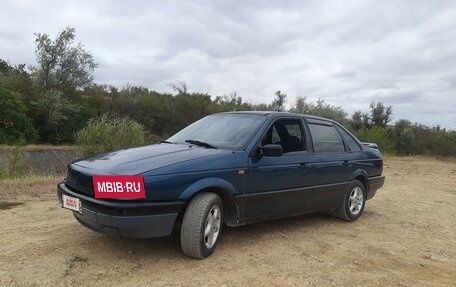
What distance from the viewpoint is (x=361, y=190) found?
7.00 m

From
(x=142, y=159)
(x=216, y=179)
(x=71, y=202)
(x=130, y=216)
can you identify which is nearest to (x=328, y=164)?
(x=216, y=179)

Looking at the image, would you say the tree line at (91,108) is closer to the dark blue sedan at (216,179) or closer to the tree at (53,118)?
the tree at (53,118)

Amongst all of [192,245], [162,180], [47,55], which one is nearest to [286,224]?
[192,245]

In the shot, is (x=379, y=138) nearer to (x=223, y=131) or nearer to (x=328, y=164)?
(x=328, y=164)

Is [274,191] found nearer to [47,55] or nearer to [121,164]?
[121,164]

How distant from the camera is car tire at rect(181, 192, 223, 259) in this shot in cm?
428

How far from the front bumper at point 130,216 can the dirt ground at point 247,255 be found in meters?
0.39

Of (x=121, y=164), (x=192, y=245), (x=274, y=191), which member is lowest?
(x=192, y=245)

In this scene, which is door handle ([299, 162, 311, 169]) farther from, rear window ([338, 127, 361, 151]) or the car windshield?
rear window ([338, 127, 361, 151])

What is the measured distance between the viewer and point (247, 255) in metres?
4.73

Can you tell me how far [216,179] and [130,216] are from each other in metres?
1.02

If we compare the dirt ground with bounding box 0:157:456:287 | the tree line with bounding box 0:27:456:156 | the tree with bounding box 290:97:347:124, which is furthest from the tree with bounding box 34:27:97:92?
the dirt ground with bounding box 0:157:456:287

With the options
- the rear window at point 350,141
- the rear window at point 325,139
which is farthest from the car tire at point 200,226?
the rear window at point 350,141

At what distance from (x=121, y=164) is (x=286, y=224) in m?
2.97
